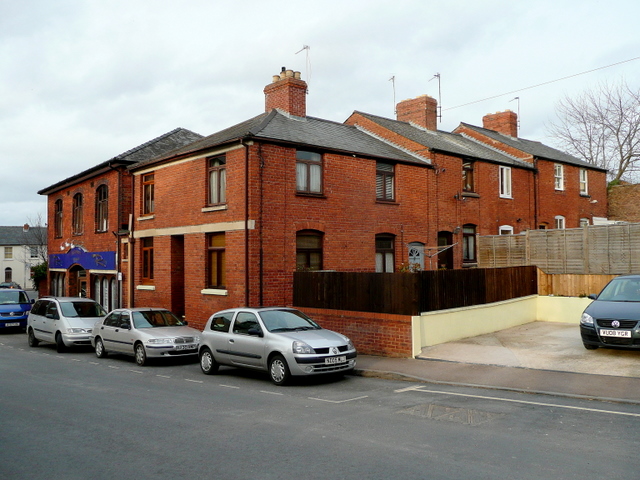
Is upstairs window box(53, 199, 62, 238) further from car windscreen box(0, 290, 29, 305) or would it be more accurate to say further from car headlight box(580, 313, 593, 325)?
car headlight box(580, 313, 593, 325)

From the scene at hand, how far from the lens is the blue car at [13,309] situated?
942 inches

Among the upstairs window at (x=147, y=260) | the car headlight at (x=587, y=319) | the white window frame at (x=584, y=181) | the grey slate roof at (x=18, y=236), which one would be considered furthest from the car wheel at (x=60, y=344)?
the grey slate roof at (x=18, y=236)

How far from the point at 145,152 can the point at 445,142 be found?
13.2 metres

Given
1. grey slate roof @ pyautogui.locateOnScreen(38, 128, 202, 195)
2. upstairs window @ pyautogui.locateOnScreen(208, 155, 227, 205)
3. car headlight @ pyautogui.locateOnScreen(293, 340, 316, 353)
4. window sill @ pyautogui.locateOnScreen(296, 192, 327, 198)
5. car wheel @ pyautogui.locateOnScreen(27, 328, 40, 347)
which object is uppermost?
grey slate roof @ pyautogui.locateOnScreen(38, 128, 202, 195)

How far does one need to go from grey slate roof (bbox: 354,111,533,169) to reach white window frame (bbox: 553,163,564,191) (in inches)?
91.8

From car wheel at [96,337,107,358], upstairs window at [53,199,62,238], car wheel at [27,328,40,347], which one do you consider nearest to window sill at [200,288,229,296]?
car wheel at [96,337,107,358]

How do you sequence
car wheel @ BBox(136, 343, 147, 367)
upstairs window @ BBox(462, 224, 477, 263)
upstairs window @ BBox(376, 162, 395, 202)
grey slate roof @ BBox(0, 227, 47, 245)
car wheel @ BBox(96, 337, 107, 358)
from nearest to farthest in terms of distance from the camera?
car wheel @ BBox(136, 343, 147, 367)
car wheel @ BBox(96, 337, 107, 358)
upstairs window @ BBox(376, 162, 395, 202)
upstairs window @ BBox(462, 224, 477, 263)
grey slate roof @ BBox(0, 227, 47, 245)

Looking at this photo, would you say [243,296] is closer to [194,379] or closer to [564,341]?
[194,379]

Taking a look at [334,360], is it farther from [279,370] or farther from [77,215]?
[77,215]

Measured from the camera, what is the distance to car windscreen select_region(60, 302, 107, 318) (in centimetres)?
1827

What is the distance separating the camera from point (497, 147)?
28.8 metres

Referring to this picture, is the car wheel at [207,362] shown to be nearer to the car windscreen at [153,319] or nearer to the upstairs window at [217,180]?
the car windscreen at [153,319]

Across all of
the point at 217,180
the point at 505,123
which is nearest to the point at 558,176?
the point at 505,123

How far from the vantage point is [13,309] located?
24.2 m
